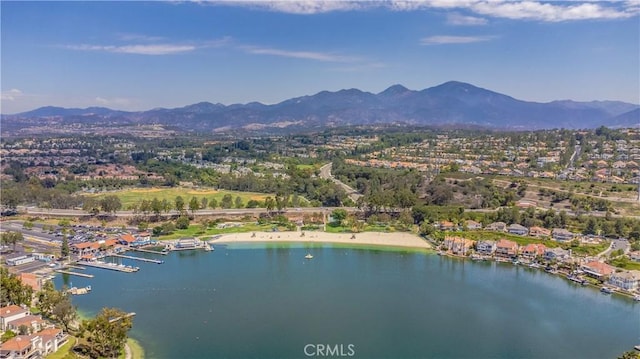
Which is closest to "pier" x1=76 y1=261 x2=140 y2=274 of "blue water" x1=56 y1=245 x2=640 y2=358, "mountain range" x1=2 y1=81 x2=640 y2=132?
"blue water" x1=56 y1=245 x2=640 y2=358

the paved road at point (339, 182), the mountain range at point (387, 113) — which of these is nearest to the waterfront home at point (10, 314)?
the paved road at point (339, 182)

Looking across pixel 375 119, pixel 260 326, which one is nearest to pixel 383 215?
pixel 260 326

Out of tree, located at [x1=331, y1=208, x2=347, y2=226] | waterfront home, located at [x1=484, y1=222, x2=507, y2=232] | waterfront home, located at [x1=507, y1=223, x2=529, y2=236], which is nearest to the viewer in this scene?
→ waterfront home, located at [x1=507, y1=223, x2=529, y2=236]

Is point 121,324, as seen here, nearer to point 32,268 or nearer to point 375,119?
point 32,268

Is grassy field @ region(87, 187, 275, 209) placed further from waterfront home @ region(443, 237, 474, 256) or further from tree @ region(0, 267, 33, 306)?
tree @ region(0, 267, 33, 306)

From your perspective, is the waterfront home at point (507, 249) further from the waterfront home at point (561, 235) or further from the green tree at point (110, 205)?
the green tree at point (110, 205)
